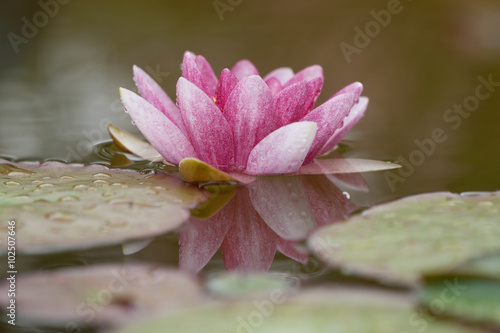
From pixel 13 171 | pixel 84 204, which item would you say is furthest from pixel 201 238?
pixel 13 171

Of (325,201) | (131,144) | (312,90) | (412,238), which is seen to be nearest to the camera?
(412,238)

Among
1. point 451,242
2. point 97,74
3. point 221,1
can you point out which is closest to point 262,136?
point 451,242

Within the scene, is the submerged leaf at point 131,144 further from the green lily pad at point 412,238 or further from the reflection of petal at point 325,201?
the green lily pad at point 412,238

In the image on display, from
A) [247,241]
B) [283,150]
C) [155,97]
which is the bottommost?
[247,241]

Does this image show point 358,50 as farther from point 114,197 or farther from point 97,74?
point 114,197

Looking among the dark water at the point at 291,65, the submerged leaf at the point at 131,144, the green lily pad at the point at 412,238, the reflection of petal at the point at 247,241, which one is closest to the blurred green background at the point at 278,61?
the dark water at the point at 291,65

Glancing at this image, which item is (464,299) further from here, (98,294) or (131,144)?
(131,144)
